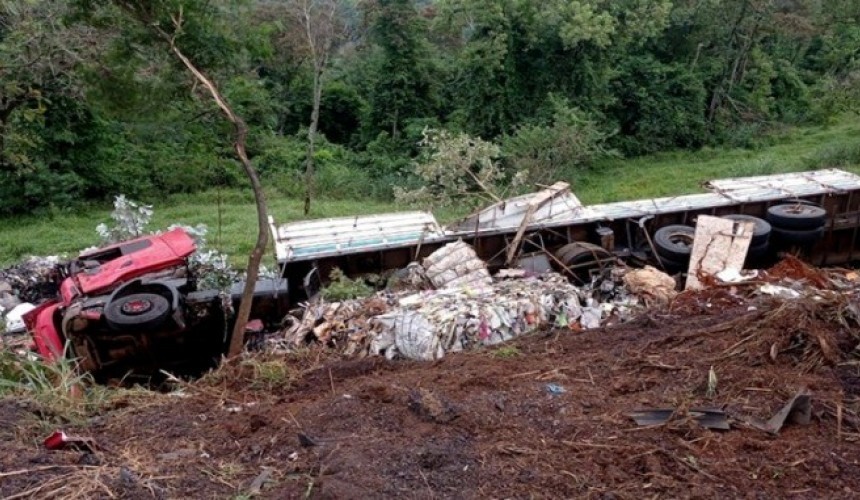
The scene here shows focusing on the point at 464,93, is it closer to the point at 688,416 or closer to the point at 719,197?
the point at 719,197

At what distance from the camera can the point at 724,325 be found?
7.59 meters

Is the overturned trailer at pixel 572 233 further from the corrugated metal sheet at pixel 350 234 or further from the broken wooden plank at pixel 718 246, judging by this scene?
the broken wooden plank at pixel 718 246

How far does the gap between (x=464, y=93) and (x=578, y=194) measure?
6232 mm

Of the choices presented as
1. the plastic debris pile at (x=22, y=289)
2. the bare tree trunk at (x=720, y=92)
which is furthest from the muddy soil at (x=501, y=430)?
the bare tree trunk at (x=720, y=92)

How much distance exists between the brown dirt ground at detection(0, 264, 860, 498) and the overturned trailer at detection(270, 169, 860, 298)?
12.2 feet

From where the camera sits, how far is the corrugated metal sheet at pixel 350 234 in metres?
11.6

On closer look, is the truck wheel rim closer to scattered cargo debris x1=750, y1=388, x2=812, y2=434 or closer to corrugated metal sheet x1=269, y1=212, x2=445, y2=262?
corrugated metal sheet x1=269, y1=212, x2=445, y2=262

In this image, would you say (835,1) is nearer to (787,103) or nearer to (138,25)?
(787,103)

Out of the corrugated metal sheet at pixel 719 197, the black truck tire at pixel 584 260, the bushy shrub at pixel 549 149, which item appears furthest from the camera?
the bushy shrub at pixel 549 149

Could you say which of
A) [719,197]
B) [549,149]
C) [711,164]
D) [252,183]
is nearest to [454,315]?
[252,183]

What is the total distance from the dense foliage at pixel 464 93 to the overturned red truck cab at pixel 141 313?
Result: 5.80 metres

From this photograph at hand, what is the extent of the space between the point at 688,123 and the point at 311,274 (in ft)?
75.0

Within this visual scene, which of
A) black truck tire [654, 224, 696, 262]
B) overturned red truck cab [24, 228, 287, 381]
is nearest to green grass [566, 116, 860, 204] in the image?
black truck tire [654, 224, 696, 262]

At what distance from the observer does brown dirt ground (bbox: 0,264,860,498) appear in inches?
196
